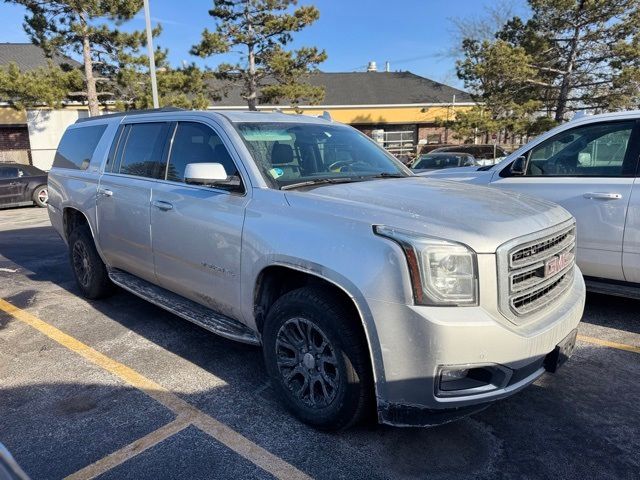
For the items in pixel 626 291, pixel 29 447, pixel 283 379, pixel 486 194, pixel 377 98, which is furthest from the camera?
pixel 377 98

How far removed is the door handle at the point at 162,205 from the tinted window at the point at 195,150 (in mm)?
208

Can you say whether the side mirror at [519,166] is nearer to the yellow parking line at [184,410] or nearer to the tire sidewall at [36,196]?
the yellow parking line at [184,410]

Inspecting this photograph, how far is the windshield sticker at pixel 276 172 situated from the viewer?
3.43 metres

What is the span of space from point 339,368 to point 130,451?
131 cm

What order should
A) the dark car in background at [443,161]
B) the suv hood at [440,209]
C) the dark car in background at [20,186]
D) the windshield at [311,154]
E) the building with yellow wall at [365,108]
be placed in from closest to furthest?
the suv hood at [440,209], the windshield at [311,154], the dark car in background at [20,186], the dark car in background at [443,161], the building with yellow wall at [365,108]

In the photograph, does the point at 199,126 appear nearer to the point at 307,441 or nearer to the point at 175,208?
the point at 175,208

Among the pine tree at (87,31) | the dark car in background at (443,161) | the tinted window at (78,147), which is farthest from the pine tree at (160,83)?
the tinted window at (78,147)

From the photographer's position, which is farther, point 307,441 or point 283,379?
point 283,379

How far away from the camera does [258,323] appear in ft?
11.1

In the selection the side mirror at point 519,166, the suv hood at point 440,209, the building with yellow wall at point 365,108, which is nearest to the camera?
the suv hood at point 440,209

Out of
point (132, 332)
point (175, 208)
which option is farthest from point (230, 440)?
point (132, 332)

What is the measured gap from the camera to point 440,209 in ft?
9.45

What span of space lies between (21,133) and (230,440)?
28919 mm

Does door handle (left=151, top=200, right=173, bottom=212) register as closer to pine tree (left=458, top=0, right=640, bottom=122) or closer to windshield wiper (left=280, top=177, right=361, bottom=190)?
windshield wiper (left=280, top=177, right=361, bottom=190)
